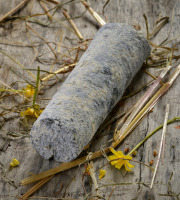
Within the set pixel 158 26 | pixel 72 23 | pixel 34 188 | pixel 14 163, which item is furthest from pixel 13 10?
pixel 34 188

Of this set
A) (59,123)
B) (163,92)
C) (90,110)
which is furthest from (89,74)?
(163,92)

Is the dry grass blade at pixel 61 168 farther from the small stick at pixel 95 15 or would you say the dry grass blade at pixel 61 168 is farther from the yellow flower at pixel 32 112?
the small stick at pixel 95 15

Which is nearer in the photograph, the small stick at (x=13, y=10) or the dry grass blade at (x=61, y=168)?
the dry grass blade at (x=61, y=168)

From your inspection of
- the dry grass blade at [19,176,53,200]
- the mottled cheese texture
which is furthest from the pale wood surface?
the mottled cheese texture

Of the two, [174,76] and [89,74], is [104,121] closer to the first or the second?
[89,74]

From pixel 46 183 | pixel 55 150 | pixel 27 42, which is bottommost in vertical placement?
pixel 46 183

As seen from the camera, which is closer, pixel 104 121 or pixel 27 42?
pixel 104 121

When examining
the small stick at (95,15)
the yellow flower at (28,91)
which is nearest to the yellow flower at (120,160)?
the yellow flower at (28,91)
